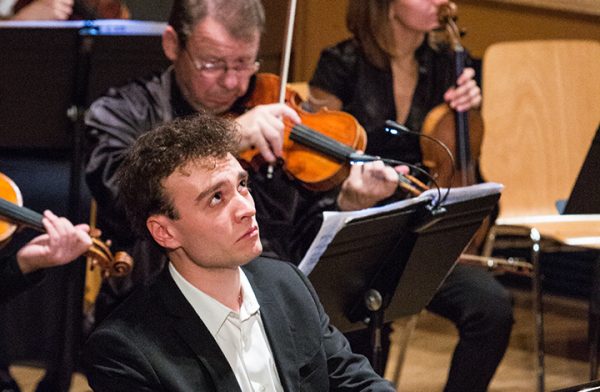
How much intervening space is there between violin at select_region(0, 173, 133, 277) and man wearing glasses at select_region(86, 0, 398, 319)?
7cm

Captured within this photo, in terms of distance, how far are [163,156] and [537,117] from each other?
2187 millimetres

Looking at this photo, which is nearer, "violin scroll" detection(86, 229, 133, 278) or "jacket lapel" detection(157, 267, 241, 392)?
"jacket lapel" detection(157, 267, 241, 392)

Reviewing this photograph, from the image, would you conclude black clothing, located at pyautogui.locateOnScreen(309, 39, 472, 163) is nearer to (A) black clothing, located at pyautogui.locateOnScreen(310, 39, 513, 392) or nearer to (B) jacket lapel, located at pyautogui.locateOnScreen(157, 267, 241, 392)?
(A) black clothing, located at pyautogui.locateOnScreen(310, 39, 513, 392)

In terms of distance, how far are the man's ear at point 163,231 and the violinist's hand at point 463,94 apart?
1.54 meters

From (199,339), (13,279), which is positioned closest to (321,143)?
(13,279)

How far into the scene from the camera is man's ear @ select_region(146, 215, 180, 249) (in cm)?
181

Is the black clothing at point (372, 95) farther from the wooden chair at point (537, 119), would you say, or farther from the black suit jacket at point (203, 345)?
the black suit jacket at point (203, 345)

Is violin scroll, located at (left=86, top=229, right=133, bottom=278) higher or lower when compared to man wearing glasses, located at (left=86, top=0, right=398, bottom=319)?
lower

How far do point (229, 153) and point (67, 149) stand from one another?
5.76 ft

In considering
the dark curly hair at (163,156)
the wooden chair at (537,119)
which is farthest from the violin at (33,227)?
the wooden chair at (537,119)

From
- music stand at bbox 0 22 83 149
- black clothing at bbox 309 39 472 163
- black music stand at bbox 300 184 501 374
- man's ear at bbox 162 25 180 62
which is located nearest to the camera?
black music stand at bbox 300 184 501 374

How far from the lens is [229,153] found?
6.03 feet

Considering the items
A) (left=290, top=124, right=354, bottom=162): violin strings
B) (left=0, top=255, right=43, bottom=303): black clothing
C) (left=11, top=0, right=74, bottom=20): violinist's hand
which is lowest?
(left=0, top=255, right=43, bottom=303): black clothing

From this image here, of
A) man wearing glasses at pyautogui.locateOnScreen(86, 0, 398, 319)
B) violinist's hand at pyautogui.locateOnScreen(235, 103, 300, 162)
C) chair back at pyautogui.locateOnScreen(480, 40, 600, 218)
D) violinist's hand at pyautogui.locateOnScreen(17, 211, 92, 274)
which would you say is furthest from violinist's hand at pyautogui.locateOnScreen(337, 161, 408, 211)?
chair back at pyautogui.locateOnScreen(480, 40, 600, 218)
